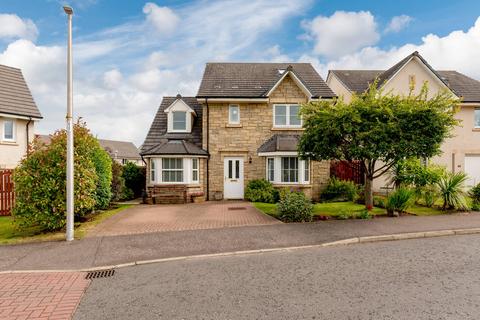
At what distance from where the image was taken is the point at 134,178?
→ 2098 centimetres

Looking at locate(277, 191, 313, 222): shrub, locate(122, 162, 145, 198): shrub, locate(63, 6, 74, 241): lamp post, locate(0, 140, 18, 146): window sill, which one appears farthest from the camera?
locate(122, 162, 145, 198): shrub

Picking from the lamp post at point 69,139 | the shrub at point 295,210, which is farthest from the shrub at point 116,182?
the shrub at point 295,210

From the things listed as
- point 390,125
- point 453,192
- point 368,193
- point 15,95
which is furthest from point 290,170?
point 15,95

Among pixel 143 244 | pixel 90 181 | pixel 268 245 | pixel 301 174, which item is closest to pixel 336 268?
pixel 268 245

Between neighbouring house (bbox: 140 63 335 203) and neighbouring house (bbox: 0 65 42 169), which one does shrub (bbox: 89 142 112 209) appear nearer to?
neighbouring house (bbox: 140 63 335 203)

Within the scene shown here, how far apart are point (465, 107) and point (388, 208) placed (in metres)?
14.9

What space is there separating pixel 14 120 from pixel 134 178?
835 cm

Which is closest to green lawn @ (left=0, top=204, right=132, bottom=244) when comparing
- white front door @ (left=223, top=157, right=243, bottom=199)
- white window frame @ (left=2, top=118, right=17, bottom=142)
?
white front door @ (left=223, top=157, right=243, bottom=199)

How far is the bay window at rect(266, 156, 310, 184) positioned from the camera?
17.4 meters

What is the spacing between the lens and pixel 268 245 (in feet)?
25.8

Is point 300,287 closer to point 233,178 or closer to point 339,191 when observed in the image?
point 339,191

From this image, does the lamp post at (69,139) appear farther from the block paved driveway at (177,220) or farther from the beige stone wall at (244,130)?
the beige stone wall at (244,130)

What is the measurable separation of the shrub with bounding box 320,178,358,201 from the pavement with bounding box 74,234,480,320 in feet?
31.5

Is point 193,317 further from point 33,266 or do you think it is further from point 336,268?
point 33,266
